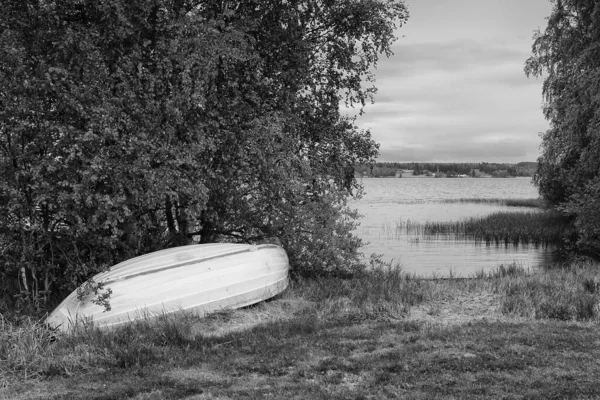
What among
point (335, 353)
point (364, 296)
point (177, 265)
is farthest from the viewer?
point (364, 296)

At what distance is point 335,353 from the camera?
738cm

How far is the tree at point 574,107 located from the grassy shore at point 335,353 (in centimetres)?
1113

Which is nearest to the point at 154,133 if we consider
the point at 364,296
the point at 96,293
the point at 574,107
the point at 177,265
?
the point at 177,265

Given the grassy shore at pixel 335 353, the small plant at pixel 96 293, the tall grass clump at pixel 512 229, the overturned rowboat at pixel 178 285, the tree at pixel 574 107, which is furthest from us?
the tall grass clump at pixel 512 229

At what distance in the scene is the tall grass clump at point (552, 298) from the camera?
9234 mm

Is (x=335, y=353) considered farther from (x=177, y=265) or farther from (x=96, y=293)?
(x=96, y=293)

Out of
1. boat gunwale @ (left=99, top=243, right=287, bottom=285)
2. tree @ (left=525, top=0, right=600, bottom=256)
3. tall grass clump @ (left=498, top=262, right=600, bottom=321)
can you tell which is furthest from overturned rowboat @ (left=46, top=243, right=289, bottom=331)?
tree @ (left=525, top=0, right=600, bottom=256)

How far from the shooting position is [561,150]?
2702cm

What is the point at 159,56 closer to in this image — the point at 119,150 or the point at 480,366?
the point at 119,150

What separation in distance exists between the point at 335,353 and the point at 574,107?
17.0m

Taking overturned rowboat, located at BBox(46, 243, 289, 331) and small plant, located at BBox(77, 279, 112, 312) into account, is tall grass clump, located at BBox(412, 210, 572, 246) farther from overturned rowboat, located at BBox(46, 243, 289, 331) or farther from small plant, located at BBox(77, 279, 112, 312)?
small plant, located at BBox(77, 279, 112, 312)

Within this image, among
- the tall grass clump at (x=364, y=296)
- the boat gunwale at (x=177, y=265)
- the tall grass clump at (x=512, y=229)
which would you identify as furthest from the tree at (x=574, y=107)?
the boat gunwale at (x=177, y=265)

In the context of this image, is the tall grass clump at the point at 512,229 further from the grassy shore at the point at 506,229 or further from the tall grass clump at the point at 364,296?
the tall grass clump at the point at 364,296

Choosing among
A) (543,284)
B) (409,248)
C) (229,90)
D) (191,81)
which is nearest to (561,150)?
(409,248)
